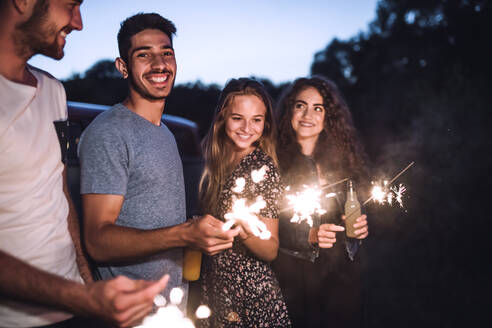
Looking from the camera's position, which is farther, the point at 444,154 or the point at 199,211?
the point at 444,154

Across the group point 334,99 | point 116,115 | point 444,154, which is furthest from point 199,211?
point 444,154

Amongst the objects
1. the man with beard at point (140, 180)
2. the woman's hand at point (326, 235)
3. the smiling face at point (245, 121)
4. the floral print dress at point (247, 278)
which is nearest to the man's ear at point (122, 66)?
the man with beard at point (140, 180)

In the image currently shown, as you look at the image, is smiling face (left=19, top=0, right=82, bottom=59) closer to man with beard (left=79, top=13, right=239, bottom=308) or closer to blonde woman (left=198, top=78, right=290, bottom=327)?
man with beard (left=79, top=13, right=239, bottom=308)

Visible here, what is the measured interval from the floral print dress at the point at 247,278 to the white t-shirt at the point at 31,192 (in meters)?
0.98

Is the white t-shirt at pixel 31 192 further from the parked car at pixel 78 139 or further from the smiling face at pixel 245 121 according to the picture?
the smiling face at pixel 245 121

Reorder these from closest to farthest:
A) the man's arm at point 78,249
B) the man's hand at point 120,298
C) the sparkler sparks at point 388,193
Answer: the man's hand at point 120,298 < the man's arm at point 78,249 < the sparkler sparks at point 388,193

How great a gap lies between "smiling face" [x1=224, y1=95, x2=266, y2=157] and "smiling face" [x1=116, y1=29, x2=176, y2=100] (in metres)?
0.64

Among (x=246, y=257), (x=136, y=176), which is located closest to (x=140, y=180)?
(x=136, y=176)

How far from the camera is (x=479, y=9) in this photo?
12984 mm

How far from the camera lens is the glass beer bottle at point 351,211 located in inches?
108

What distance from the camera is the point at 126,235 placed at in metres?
1.55

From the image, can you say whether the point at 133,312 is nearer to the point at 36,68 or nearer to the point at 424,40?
the point at 36,68

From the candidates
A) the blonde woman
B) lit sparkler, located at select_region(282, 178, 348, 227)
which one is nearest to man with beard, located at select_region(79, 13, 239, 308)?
the blonde woman

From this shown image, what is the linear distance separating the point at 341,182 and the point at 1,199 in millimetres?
2837
